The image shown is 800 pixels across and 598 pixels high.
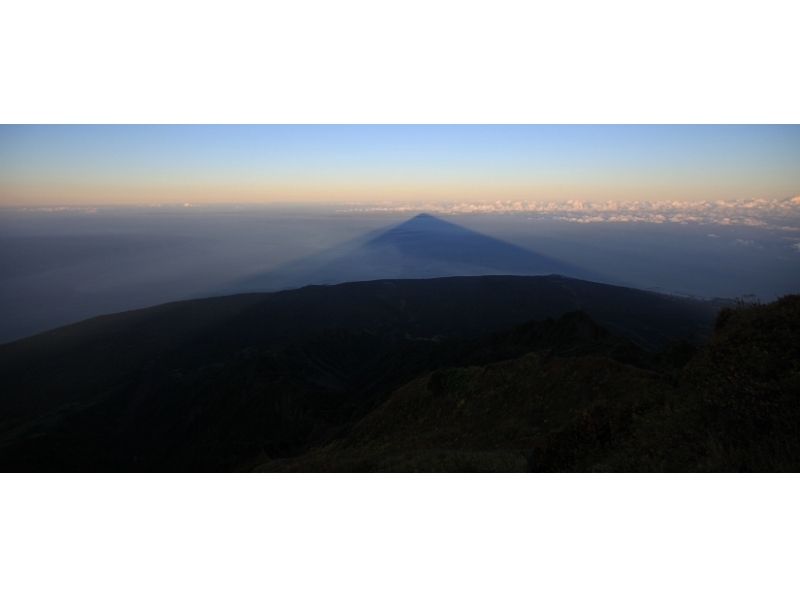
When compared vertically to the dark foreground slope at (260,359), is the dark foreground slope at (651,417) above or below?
above

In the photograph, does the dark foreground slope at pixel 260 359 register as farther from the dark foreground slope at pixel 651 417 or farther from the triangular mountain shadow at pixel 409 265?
the triangular mountain shadow at pixel 409 265

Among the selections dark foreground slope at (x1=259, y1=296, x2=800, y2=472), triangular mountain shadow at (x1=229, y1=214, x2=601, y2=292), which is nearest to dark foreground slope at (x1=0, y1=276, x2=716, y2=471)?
Result: dark foreground slope at (x1=259, y1=296, x2=800, y2=472)

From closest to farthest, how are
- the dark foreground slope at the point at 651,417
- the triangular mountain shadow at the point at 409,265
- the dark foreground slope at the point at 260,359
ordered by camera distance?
the dark foreground slope at the point at 651,417, the dark foreground slope at the point at 260,359, the triangular mountain shadow at the point at 409,265

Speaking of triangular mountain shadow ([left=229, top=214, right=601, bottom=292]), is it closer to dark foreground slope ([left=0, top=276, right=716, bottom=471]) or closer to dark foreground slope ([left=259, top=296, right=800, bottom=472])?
dark foreground slope ([left=0, top=276, right=716, bottom=471])

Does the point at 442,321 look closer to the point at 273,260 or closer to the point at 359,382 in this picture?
the point at 359,382

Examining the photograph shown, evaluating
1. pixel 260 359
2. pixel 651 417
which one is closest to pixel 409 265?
pixel 260 359

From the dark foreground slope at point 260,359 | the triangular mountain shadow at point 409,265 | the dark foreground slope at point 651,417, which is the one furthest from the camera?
the triangular mountain shadow at point 409,265

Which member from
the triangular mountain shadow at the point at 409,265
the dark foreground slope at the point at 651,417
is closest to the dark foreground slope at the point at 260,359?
the dark foreground slope at the point at 651,417
